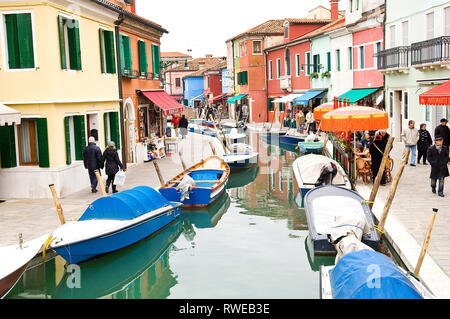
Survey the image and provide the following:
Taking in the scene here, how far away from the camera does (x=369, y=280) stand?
596 centimetres

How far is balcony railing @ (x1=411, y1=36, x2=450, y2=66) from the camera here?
61.7 ft

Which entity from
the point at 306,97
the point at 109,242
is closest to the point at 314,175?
the point at 109,242

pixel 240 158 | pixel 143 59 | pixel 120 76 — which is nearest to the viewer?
pixel 120 76

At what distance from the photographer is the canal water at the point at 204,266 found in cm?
896

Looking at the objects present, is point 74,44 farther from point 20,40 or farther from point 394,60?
point 394,60

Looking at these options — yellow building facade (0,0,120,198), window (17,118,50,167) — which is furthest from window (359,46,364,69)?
window (17,118,50,167)

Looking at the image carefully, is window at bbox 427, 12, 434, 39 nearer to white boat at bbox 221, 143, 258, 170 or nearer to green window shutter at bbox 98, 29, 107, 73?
white boat at bbox 221, 143, 258, 170

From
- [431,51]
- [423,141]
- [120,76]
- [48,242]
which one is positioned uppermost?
[431,51]

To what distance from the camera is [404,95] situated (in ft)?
80.5

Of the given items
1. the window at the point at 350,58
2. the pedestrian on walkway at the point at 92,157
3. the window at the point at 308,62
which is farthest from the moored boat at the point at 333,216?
the window at the point at 308,62

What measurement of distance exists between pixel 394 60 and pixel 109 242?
721 inches
